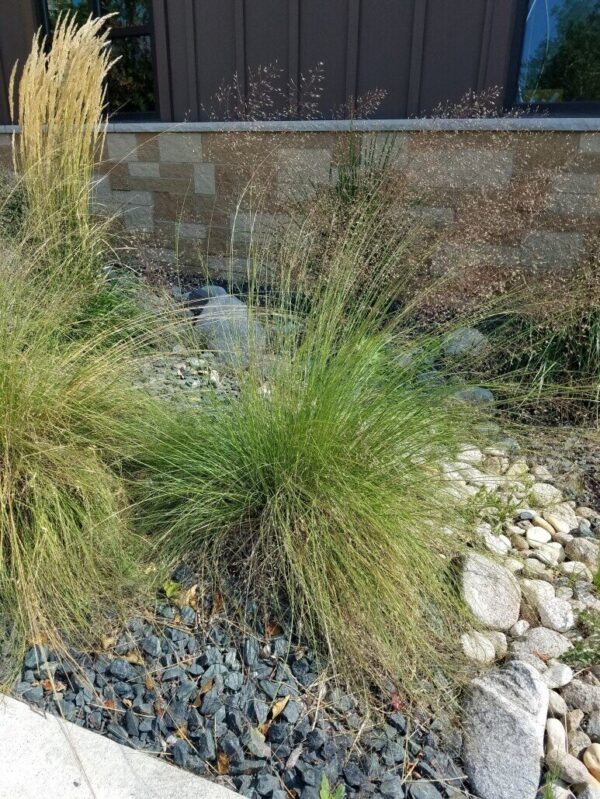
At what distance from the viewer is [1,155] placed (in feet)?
16.9

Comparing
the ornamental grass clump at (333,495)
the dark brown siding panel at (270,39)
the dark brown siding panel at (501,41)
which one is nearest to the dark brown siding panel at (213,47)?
the dark brown siding panel at (270,39)

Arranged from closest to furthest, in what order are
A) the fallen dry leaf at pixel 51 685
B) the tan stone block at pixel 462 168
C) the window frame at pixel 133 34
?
the fallen dry leaf at pixel 51 685 < the tan stone block at pixel 462 168 < the window frame at pixel 133 34

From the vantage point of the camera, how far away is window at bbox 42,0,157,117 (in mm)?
4902

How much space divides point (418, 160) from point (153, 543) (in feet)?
9.10

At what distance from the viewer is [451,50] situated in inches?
144

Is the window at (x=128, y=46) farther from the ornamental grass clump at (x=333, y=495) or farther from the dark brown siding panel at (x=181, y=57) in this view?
the ornamental grass clump at (x=333, y=495)

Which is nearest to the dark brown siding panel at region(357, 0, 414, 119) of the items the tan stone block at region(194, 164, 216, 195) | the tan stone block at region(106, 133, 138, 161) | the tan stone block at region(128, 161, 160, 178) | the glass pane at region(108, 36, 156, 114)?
the tan stone block at region(194, 164, 216, 195)

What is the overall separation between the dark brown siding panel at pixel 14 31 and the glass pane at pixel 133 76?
73cm

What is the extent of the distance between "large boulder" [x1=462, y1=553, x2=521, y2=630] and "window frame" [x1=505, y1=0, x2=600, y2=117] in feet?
9.21

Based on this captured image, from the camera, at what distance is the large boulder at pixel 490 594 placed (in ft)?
4.99

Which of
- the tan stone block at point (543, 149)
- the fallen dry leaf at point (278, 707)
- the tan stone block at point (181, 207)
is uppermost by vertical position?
the tan stone block at point (543, 149)

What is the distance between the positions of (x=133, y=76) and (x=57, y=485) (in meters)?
4.53

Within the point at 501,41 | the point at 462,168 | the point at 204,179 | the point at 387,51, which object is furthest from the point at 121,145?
the point at 501,41

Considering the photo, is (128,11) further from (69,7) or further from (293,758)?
(293,758)
